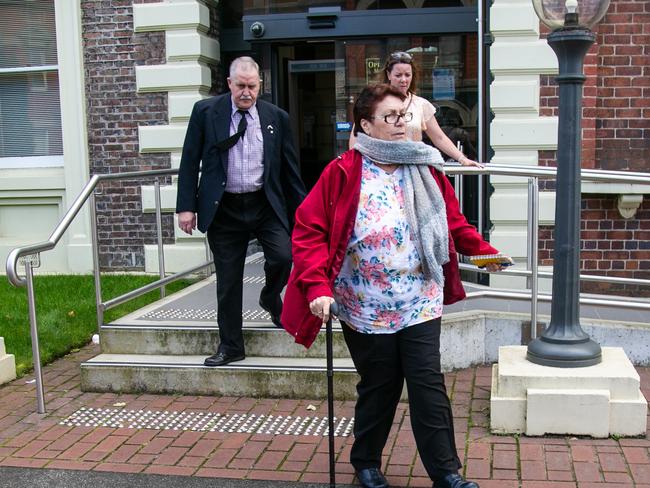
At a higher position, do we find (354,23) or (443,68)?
(354,23)

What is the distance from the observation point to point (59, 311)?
23.5ft

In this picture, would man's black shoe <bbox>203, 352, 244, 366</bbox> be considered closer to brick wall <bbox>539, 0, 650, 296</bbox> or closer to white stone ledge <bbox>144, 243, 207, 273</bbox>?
white stone ledge <bbox>144, 243, 207, 273</bbox>

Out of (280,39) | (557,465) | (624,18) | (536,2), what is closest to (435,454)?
(557,465)

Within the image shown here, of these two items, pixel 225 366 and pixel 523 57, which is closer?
pixel 225 366

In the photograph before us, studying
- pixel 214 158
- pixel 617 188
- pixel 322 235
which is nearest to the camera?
pixel 322 235

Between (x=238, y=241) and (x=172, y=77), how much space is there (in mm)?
3398

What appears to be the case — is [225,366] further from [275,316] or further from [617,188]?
[617,188]

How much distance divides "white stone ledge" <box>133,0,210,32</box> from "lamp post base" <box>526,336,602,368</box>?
499 cm

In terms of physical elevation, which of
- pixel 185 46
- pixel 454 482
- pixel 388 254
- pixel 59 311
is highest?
pixel 185 46

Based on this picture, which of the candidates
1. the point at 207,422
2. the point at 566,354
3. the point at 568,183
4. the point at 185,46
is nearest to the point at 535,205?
the point at 568,183

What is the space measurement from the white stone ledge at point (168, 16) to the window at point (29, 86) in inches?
51.7

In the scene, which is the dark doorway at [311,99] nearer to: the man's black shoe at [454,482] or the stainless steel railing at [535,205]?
the stainless steel railing at [535,205]

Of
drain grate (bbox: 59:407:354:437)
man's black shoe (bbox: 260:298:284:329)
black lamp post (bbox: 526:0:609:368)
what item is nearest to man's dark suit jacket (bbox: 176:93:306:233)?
man's black shoe (bbox: 260:298:284:329)

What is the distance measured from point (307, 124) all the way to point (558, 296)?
4667mm
